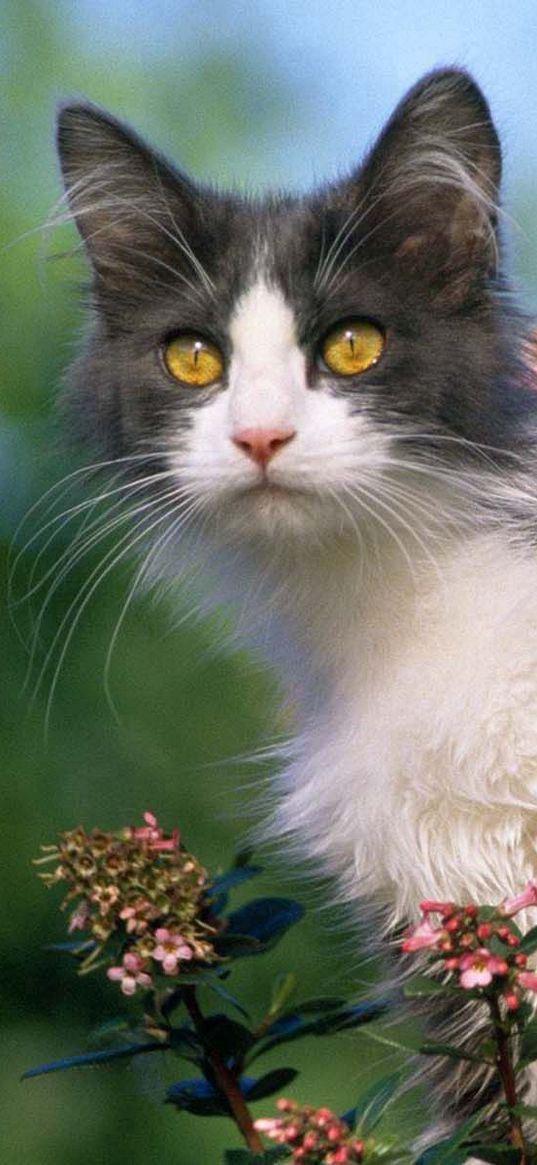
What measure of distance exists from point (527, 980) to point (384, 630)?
14.2 inches

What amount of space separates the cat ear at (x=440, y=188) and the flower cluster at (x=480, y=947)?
0.49 m

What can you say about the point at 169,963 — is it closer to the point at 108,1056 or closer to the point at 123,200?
the point at 108,1056

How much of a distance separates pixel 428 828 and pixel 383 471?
256mm

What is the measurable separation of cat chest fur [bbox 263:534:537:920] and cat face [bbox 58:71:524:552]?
0.08 m

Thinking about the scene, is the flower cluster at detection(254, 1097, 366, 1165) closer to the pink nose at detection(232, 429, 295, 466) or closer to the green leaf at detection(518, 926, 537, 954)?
the green leaf at detection(518, 926, 537, 954)

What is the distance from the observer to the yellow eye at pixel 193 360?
117cm

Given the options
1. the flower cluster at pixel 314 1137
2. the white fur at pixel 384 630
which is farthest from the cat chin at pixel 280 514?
the flower cluster at pixel 314 1137

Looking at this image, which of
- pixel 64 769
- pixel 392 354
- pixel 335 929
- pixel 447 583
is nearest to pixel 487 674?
pixel 447 583

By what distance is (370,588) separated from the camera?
1205 mm

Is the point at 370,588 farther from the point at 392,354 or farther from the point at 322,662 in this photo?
the point at 392,354

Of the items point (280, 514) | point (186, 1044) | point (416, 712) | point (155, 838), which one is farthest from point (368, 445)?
point (186, 1044)

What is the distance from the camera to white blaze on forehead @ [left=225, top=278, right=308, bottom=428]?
1.08 m

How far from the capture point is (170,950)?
98 cm

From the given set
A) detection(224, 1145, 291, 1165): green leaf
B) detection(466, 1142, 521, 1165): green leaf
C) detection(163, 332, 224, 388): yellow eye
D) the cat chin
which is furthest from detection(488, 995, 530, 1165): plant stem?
detection(163, 332, 224, 388): yellow eye
